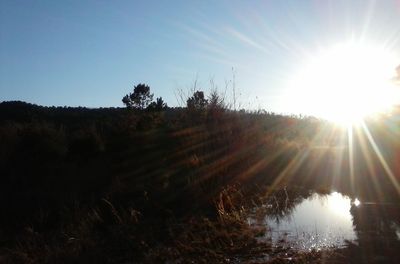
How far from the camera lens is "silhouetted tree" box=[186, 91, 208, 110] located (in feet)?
74.8

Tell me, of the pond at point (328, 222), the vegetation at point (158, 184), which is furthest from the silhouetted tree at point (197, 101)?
the pond at point (328, 222)

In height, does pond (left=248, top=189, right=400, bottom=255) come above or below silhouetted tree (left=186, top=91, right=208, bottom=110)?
below

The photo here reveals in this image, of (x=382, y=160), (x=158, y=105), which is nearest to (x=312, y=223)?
(x=382, y=160)

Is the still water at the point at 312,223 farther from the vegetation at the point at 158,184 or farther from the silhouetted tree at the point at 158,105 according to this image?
the silhouetted tree at the point at 158,105

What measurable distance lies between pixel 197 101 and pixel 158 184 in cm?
811

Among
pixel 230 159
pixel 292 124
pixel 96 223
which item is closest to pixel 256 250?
pixel 96 223

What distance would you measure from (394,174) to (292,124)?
3356 cm

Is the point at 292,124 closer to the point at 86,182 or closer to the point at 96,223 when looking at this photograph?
the point at 86,182

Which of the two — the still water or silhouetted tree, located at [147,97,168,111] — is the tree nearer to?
silhouetted tree, located at [147,97,168,111]

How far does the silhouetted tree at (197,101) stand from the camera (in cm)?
2281

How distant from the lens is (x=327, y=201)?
15617 mm

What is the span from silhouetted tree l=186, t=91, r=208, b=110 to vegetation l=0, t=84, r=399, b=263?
0.15ft

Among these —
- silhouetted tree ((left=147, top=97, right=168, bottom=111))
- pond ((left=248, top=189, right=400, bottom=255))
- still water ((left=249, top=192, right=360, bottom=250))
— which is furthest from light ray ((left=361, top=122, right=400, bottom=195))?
silhouetted tree ((left=147, top=97, right=168, bottom=111))

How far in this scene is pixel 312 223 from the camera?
1163 centimetres
